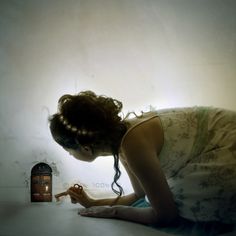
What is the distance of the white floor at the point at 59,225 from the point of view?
0.93 meters

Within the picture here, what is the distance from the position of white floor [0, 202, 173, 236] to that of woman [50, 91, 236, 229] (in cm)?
6

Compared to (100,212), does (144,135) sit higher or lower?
higher

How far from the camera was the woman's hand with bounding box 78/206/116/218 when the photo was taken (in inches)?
42.9

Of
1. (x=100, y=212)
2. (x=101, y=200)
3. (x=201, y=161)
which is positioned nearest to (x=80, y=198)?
(x=101, y=200)

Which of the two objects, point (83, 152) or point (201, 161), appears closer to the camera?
point (201, 161)

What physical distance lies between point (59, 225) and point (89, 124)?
0.32 m

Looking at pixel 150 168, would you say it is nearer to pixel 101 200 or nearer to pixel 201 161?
pixel 201 161

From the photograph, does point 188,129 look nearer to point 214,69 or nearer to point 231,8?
point 214,69

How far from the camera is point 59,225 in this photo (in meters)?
1.02

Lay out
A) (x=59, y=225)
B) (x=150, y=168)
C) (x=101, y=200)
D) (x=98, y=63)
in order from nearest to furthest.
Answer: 1. (x=150, y=168)
2. (x=59, y=225)
3. (x=101, y=200)
4. (x=98, y=63)

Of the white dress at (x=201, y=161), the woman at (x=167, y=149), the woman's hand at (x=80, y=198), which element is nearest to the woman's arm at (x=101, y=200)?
the woman's hand at (x=80, y=198)

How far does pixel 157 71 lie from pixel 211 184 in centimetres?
64

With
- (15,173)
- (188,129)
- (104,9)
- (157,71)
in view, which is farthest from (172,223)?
(104,9)

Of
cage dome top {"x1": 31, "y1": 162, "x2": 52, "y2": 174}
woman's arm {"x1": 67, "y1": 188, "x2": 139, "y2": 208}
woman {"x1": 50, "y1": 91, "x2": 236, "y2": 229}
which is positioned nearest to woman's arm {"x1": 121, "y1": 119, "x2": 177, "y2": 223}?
woman {"x1": 50, "y1": 91, "x2": 236, "y2": 229}
